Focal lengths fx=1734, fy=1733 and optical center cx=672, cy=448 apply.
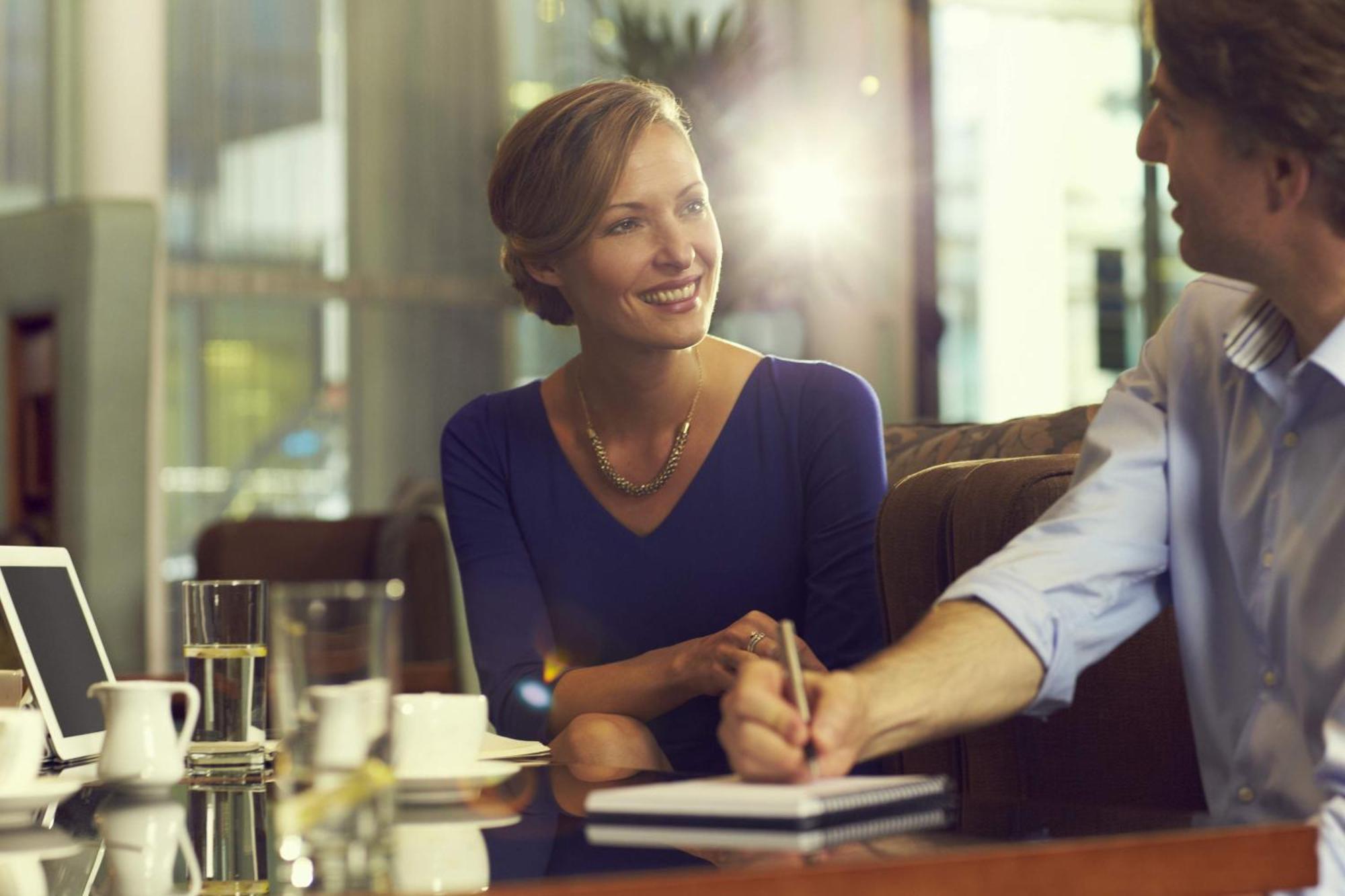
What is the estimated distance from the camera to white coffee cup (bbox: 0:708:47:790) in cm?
117

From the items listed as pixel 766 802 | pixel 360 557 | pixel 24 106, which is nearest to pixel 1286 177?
pixel 766 802

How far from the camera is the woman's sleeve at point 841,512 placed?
2.01m

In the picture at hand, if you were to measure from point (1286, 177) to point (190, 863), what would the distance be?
0.89 m

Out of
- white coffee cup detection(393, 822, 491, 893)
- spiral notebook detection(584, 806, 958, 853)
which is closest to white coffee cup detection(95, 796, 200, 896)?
white coffee cup detection(393, 822, 491, 893)

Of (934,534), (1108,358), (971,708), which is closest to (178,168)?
(1108,358)

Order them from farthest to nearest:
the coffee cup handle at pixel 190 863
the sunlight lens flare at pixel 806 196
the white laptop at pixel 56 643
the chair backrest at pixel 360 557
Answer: the sunlight lens flare at pixel 806 196 < the chair backrest at pixel 360 557 < the white laptop at pixel 56 643 < the coffee cup handle at pixel 190 863

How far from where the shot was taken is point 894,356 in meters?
7.42

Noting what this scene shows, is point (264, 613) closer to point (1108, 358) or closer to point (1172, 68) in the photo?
point (1172, 68)

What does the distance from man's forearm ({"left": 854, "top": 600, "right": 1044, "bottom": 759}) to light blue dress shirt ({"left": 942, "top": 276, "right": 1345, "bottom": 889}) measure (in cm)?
2

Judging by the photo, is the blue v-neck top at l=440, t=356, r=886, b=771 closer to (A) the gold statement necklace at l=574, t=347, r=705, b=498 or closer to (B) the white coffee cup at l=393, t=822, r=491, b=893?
(A) the gold statement necklace at l=574, t=347, r=705, b=498

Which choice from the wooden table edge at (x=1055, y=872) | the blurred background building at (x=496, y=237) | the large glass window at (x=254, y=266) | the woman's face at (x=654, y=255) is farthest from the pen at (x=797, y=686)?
the large glass window at (x=254, y=266)

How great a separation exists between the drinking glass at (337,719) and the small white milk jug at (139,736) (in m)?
0.28

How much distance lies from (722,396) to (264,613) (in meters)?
0.89

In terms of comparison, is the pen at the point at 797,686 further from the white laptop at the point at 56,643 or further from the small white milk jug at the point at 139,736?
the white laptop at the point at 56,643
